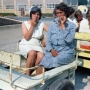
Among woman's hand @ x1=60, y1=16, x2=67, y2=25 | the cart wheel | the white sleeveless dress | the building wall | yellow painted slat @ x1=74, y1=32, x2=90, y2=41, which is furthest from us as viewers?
the building wall

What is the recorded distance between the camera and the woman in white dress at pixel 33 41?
3931 mm

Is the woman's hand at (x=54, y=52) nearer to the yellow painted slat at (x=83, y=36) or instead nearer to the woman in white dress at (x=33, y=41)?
the woman in white dress at (x=33, y=41)

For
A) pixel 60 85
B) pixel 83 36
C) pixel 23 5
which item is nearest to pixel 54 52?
pixel 60 85

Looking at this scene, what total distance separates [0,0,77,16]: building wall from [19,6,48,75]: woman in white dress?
5536 centimetres

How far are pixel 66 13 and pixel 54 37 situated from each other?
0.47 meters

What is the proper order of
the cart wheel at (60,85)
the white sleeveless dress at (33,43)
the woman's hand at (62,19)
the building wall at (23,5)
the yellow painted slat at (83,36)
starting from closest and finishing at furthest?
the cart wheel at (60,85)
the woman's hand at (62,19)
the white sleeveless dress at (33,43)
the yellow painted slat at (83,36)
the building wall at (23,5)

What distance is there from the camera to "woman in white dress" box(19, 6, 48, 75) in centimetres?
393

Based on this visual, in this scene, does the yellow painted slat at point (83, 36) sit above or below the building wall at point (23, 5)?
below

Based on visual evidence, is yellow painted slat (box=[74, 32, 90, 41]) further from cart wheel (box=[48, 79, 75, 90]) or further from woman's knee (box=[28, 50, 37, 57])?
cart wheel (box=[48, 79, 75, 90])

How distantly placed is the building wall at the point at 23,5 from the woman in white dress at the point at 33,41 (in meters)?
55.4

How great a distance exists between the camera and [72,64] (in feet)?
12.6

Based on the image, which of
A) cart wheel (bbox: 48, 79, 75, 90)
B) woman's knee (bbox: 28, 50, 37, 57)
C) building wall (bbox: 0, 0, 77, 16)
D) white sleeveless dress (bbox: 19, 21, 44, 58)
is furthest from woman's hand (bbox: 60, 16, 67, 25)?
building wall (bbox: 0, 0, 77, 16)

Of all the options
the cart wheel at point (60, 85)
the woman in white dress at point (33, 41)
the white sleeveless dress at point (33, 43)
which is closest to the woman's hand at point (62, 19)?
the woman in white dress at point (33, 41)

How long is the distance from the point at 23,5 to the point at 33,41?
196 ft
